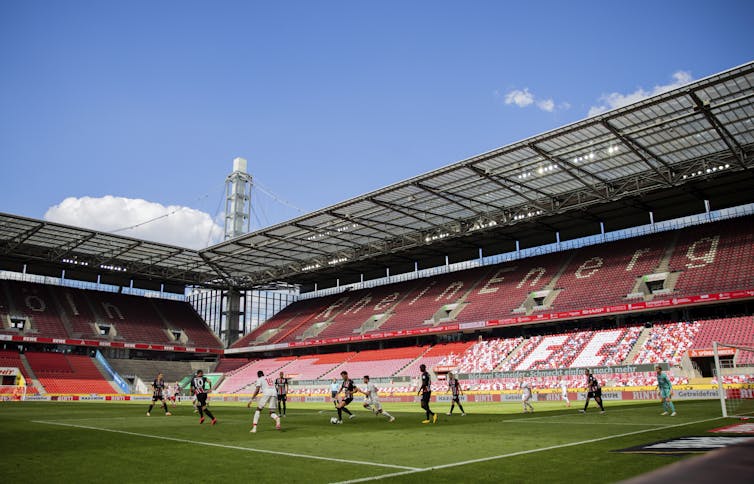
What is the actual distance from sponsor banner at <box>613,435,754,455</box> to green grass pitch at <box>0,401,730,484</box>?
411 millimetres

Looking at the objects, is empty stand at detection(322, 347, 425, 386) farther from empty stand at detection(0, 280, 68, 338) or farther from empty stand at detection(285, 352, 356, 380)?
empty stand at detection(0, 280, 68, 338)

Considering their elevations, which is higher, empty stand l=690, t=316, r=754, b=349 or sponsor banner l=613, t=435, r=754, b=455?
empty stand l=690, t=316, r=754, b=349

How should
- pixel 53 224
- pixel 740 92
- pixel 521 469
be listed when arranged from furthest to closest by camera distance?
1. pixel 53 224
2. pixel 740 92
3. pixel 521 469

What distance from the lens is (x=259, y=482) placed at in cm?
828

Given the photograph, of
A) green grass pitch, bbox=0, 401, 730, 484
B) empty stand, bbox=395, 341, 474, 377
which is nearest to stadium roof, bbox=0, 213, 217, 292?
empty stand, bbox=395, 341, 474, 377

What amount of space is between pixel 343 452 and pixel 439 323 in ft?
149

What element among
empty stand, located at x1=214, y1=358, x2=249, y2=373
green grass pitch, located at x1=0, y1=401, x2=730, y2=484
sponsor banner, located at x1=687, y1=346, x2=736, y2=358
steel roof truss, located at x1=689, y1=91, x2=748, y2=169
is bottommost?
green grass pitch, located at x1=0, y1=401, x2=730, y2=484

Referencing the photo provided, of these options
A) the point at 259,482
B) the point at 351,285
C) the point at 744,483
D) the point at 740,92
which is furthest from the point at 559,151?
the point at 351,285

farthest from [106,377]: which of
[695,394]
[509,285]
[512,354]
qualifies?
[695,394]

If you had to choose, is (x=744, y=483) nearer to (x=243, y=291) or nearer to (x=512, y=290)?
(x=512, y=290)

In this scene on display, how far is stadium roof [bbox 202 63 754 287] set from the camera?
34.4 metres

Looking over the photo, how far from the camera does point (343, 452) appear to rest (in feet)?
38.1

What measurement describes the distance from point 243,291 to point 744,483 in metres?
82.0

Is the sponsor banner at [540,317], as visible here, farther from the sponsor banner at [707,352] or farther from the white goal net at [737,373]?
the sponsor banner at [707,352]
